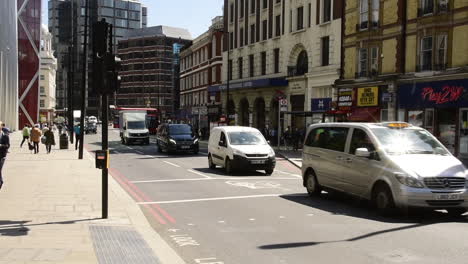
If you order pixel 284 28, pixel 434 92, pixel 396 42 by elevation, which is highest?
pixel 284 28

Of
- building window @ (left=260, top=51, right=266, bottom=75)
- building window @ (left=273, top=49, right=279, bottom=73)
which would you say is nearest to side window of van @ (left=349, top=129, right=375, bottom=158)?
building window @ (left=273, top=49, right=279, bottom=73)

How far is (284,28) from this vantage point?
43.7 m

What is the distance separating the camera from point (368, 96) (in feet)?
105

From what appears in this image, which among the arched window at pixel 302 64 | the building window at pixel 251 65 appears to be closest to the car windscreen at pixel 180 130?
the arched window at pixel 302 64

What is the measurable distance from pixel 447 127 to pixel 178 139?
14507 mm

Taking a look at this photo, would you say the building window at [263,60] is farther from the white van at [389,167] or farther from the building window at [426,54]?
the white van at [389,167]

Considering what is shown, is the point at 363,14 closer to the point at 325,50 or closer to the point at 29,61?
the point at 325,50

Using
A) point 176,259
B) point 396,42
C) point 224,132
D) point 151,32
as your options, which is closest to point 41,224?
point 176,259

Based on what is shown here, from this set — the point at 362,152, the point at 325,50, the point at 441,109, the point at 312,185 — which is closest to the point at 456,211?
the point at 362,152

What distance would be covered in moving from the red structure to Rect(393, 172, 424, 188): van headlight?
68088mm

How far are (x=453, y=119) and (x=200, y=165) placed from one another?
13.8 m

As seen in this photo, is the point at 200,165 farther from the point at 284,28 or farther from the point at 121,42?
the point at 121,42

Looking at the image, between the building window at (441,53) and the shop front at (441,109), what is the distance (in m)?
0.90

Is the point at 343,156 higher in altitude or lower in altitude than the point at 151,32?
lower
